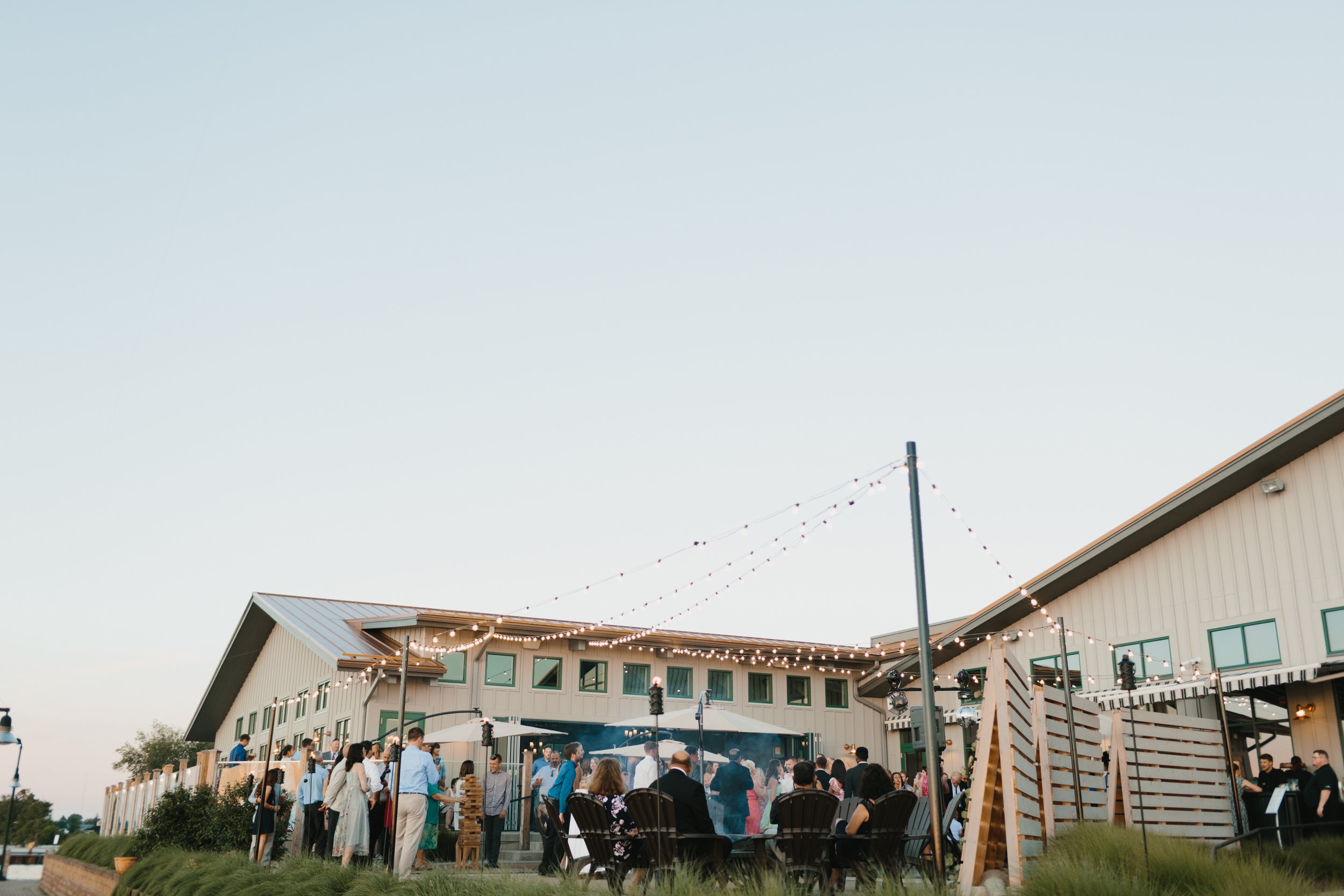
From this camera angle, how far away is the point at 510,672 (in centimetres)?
2336

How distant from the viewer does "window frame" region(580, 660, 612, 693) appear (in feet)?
79.0

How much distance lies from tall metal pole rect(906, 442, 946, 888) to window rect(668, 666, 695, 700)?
16927mm

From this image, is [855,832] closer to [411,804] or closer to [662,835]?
[662,835]

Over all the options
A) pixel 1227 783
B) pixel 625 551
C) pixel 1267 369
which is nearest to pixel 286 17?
pixel 625 551

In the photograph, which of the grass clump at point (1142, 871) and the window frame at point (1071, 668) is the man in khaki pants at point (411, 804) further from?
the window frame at point (1071, 668)

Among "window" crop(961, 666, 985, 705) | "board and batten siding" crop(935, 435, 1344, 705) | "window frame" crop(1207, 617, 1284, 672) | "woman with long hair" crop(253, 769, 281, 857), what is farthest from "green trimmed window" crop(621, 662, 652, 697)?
"window frame" crop(1207, 617, 1284, 672)

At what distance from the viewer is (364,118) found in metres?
16.7

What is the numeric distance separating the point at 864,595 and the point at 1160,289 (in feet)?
29.9

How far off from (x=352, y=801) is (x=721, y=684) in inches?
565

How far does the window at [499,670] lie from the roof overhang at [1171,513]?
8.99m

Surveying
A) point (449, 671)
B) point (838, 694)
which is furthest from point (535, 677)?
point (838, 694)

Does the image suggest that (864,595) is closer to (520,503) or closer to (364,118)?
(520,503)

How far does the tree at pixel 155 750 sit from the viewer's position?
5241 cm

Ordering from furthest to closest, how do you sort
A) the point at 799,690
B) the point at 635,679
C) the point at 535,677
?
the point at 799,690 < the point at 635,679 < the point at 535,677
